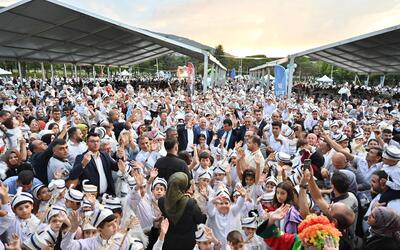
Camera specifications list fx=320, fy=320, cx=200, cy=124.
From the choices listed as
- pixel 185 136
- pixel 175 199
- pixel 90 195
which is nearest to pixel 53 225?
pixel 90 195

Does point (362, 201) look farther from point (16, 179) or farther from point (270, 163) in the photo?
point (16, 179)

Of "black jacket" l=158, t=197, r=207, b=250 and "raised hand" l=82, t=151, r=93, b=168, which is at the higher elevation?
"raised hand" l=82, t=151, r=93, b=168

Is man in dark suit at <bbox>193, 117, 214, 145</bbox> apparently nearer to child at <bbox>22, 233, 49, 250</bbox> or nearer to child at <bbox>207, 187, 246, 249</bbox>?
child at <bbox>207, 187, 246, 249</bbox>

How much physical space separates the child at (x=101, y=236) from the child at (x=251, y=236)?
4.26ft

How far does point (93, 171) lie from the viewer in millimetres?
4367

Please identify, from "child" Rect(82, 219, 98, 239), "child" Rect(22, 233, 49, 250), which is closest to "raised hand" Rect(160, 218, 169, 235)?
"child" Rect(82, 219, 98, 239)

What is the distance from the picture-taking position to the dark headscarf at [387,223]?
8.31ft

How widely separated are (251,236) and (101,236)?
1581 millimetres

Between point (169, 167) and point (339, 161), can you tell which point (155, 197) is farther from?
point (339, 161)

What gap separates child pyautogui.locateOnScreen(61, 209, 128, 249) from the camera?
9.70 ft

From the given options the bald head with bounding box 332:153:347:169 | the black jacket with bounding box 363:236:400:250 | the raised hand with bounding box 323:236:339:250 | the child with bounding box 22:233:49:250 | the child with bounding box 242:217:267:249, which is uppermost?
the raised hand with bounding box 323:236:339:250

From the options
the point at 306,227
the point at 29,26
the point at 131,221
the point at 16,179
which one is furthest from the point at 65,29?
the point at 306,227

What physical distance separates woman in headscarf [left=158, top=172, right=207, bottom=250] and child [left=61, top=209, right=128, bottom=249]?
496mm

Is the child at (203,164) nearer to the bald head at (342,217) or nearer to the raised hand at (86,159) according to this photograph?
the raised hand at (86,159)
